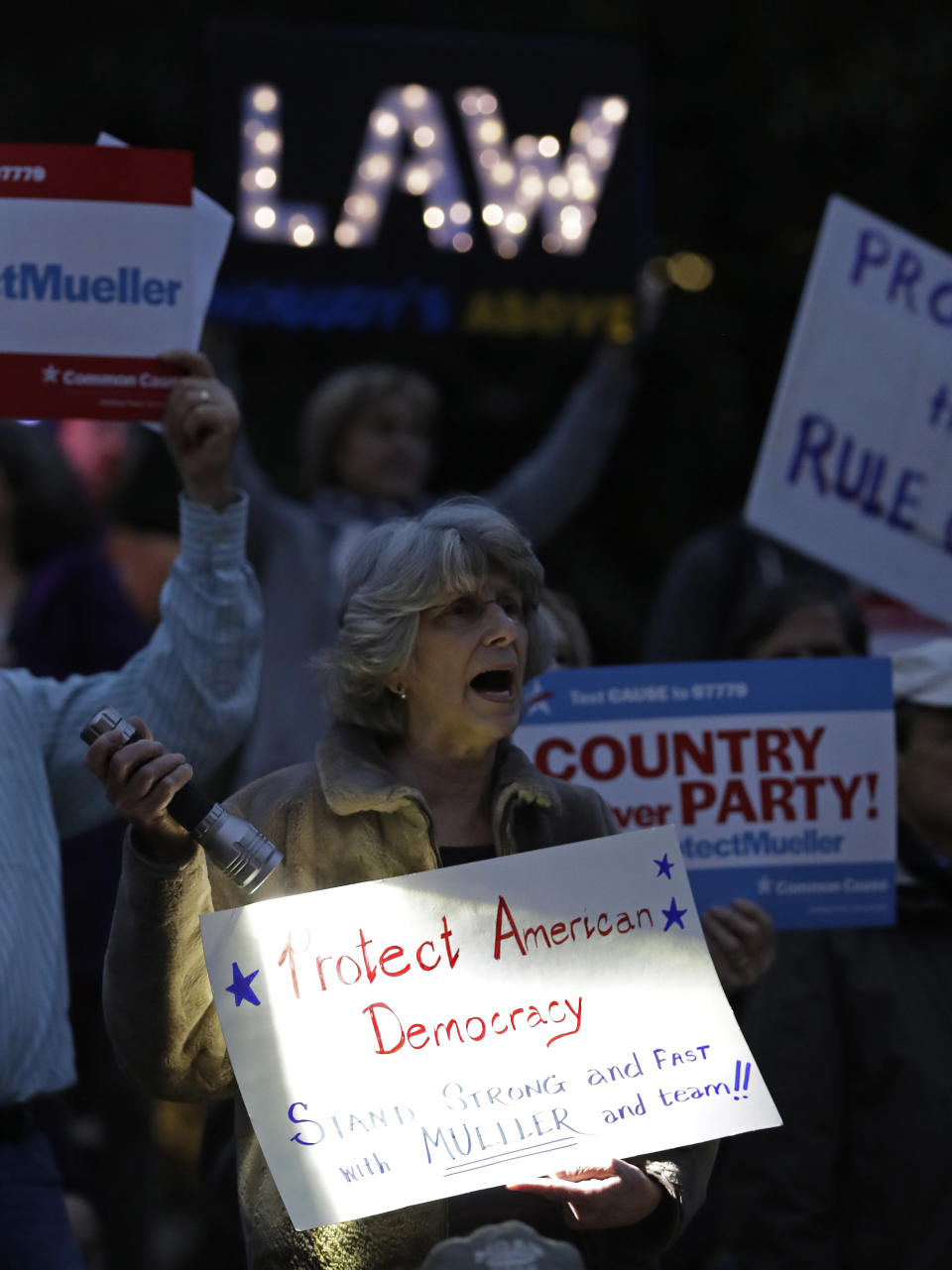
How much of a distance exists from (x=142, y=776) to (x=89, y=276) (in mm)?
1189

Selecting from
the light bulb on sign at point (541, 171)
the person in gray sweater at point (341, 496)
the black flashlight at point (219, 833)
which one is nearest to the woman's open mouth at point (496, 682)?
the black flashlight at point (219, 833)

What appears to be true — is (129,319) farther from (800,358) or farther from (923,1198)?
(923,1198)

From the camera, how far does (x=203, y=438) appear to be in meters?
2.98

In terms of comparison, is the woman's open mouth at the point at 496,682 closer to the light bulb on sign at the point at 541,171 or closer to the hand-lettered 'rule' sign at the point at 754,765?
the hand-lettered 'rule' sign at the point at 754,765

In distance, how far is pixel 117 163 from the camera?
3.01 m

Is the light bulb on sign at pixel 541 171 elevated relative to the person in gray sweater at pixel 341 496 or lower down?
elevated

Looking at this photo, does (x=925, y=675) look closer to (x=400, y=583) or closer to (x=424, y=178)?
(x=400, y=583)

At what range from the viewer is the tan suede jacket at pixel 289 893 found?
225 centimetres

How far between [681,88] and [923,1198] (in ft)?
19.9

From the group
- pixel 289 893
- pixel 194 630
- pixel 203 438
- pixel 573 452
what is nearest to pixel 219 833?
pixel 289 893

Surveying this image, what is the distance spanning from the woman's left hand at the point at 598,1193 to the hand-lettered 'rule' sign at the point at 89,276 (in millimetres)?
1376

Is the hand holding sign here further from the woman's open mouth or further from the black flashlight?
the black flashlight

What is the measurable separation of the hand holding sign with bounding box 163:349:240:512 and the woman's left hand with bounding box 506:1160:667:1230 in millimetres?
1179

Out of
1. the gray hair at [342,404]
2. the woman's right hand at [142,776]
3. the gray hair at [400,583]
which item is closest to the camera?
the woman's right hand at [142,776]
